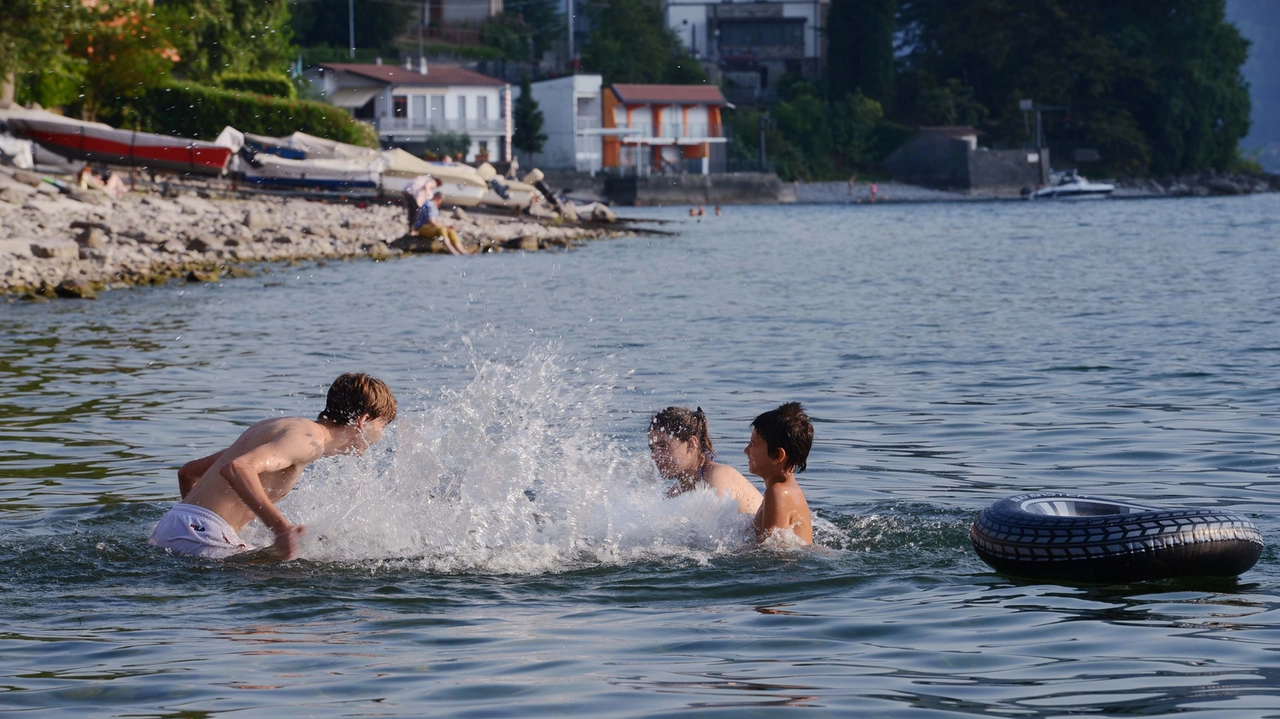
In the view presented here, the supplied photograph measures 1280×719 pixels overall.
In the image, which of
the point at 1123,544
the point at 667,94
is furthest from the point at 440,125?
the point at 1123,544

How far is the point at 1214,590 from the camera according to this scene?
24.8ft

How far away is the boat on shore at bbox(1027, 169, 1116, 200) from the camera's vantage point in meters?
114

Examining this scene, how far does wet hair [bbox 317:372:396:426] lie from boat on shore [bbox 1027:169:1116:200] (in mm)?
111048

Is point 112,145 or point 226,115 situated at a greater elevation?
point 226,115

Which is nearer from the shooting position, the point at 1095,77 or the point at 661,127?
the point at 661,127

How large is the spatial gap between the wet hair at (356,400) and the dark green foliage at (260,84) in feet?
202

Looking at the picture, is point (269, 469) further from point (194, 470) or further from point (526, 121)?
point (526, 121)

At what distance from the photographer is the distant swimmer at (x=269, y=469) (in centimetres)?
771

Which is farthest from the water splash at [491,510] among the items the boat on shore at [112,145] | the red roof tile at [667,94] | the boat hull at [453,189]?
the red roof tile at [667,94]

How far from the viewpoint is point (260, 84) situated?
6800 cm

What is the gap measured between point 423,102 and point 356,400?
85.1 meters

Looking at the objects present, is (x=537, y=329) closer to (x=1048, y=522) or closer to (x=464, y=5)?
(x=1048, y=522)

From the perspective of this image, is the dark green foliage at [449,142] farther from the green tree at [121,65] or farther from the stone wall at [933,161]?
the stone wall at [933,161]

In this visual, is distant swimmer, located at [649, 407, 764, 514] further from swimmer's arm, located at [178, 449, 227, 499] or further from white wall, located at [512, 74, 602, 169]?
white wall, located at [512, 74, 602, 169]
